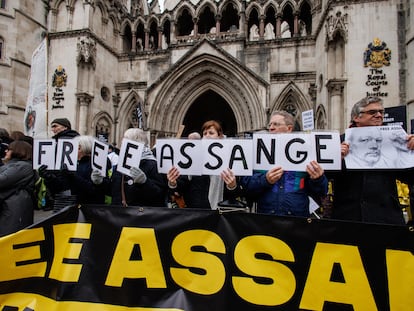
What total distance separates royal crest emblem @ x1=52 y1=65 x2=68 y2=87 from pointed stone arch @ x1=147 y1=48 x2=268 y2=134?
520 centimetres

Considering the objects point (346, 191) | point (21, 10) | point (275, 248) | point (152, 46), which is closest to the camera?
point (275, 248)

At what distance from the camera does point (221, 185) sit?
386 centimetres

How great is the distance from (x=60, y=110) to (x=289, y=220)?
1901 centimetres

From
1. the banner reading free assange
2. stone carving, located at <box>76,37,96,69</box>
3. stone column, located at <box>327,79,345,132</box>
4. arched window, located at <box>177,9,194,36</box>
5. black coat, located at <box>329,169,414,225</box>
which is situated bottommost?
the banner reading free assange

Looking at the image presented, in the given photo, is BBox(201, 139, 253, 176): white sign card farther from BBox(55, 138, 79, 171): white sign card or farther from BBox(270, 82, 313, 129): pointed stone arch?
BBox(270, 82, 313, 129): pointed stone arch

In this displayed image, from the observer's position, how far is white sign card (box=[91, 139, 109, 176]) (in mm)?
3758

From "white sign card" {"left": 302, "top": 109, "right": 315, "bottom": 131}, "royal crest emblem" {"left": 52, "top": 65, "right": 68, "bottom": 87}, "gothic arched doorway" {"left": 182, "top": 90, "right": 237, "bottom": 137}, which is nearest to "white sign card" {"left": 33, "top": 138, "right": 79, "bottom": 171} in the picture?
"white sign card" {"left": 302, "top": 109, "right": 315, "bottom": 131}

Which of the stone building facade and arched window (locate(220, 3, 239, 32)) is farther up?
arched window (locate(220, 3, 239, 32))

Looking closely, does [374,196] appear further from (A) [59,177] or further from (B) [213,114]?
(B) [213,114]

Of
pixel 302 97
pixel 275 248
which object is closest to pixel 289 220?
pixel 275 248

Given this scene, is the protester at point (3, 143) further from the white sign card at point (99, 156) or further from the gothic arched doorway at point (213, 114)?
the gothic arched doorway at point (213, 114)

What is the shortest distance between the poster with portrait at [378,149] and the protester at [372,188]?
0.21 feet

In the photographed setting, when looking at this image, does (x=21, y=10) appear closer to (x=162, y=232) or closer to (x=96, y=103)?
(x=96, y=103)

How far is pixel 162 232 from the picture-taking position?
2.71 meters
